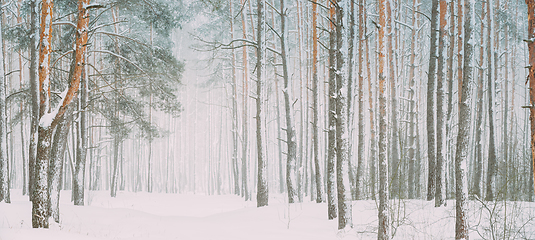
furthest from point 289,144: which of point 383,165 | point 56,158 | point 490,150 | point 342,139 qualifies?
point 56,158

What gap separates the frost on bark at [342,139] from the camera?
6836 mm

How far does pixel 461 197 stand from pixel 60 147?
7.48m

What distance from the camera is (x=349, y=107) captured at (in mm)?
10430

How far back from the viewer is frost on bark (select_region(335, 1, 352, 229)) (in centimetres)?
684

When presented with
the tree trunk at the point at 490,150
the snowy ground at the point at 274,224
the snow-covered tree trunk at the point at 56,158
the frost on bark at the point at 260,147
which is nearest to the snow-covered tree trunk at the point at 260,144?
the frost on bark at the point at 260,147

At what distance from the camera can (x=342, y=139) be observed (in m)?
6.90

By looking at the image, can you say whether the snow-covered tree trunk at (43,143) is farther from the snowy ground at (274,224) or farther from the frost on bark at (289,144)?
the frost on bark at (289,144)

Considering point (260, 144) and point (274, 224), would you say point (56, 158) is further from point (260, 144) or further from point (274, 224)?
point (260, 144)

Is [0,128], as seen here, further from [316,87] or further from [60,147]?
[316,87]

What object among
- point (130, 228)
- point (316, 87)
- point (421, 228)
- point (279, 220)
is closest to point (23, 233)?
point (130, 228)

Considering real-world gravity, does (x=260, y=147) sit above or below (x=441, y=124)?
below

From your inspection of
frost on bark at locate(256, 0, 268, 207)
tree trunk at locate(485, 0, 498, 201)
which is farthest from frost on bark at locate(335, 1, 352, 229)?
tree trunk at locate(485, 0, 498, 201)

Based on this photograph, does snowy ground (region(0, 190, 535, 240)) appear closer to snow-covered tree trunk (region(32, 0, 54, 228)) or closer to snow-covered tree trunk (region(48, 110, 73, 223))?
snow-covered tree trunk (region(32, 0, 54, 228))

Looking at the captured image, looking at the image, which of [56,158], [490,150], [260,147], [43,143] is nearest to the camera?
[43,143]
